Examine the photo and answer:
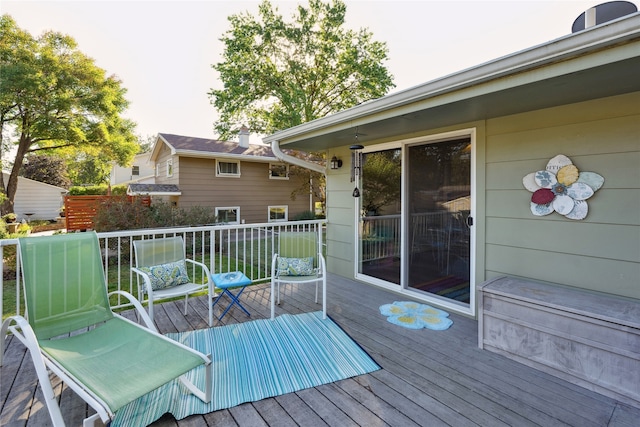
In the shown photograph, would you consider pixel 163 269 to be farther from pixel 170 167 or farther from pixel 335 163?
pixel 170 167

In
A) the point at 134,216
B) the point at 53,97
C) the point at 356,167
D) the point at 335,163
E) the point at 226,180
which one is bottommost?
the point at 134,216

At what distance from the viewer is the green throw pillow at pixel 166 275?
3.21 m

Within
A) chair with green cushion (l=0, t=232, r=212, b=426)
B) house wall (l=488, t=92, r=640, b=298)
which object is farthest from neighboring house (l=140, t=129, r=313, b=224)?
house wall (l=488, t=92, r=640, b=298)

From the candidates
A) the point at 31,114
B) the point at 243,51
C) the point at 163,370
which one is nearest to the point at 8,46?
the point at 31,114

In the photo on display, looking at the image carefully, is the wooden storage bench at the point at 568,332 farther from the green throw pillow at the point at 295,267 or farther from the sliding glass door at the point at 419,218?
the green throw pillow at the point at 295,267

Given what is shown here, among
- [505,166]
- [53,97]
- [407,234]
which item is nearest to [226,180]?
[53,97]

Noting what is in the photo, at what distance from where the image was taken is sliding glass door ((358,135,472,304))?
3.58 m

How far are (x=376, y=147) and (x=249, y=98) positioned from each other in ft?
29.3

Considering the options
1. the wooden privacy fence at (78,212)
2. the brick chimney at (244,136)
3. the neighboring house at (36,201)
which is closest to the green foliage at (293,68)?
the brick chimney at (244,136)

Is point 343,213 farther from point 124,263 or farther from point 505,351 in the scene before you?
point 124,263

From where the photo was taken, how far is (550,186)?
2.85 meters

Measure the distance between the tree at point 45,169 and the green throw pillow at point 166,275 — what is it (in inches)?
999

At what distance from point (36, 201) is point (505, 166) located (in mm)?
23385

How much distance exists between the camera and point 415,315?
11.5 feet
